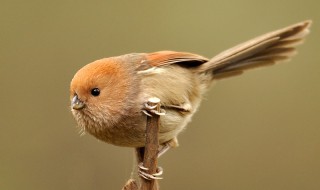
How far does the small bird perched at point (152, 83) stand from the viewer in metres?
5.59

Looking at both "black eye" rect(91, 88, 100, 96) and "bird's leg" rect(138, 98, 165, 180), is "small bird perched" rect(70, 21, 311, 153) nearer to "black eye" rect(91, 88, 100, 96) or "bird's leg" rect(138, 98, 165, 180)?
"black eye" rect(91, 88, 100, 96)

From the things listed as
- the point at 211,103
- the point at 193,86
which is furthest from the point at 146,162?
the point at 211,103

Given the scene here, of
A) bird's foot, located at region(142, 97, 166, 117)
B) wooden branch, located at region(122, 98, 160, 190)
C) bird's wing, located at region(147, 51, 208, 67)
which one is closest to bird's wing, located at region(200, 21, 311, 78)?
bird's wing, located at region(147, 51, 208, 67)

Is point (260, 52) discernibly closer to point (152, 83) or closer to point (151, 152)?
point (152, 83)

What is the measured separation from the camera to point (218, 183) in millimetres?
8117

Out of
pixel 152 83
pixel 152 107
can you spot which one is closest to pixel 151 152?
pixel 152 107

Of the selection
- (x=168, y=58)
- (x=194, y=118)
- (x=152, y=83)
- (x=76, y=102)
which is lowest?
(x=194, y=118)

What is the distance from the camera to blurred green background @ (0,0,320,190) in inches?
312

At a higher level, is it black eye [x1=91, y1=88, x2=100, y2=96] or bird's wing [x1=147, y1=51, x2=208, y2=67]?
bird's wing [x1=147, y1=51, x2=208, y2=67]

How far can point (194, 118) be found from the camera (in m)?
8.13

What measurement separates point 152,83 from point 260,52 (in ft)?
3.68

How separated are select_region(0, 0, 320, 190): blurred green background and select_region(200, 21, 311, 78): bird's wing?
133cm

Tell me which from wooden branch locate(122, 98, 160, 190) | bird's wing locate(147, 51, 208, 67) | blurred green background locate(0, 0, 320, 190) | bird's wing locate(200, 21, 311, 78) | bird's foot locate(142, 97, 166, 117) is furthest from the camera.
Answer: blurred green background locate(0, 0, 320, 190)

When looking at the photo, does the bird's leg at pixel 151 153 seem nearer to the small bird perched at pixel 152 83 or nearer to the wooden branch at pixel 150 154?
the wooden branch at pixel 150 154
